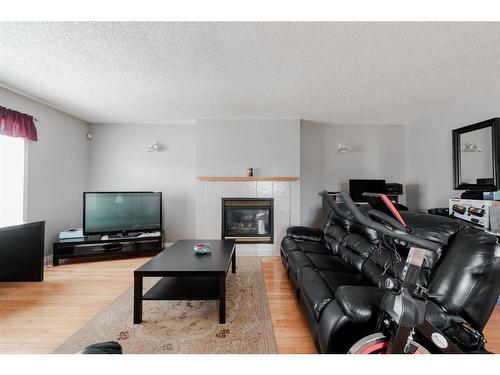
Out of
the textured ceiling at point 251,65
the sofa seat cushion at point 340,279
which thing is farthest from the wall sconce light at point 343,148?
the sofa seat cushion at point 340,279

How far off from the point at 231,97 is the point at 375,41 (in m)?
1.70

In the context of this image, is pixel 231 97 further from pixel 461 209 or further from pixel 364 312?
pixel 461 209

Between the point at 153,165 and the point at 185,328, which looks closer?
the point at 185,328

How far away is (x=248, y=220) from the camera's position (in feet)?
12.6

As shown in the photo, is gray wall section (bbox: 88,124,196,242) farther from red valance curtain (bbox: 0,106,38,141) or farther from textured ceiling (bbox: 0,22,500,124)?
red valance curtain (bbox: 0,106,38,141)

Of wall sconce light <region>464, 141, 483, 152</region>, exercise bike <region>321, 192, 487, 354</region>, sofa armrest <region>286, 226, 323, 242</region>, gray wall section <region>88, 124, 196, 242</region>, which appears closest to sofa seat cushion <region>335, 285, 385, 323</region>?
exercise bike <region>321, 192, 487, 354</region>

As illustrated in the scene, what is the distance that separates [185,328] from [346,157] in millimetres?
3751

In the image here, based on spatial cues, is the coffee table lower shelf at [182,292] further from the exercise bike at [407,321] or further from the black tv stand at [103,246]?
the black tv stand at [103,246]

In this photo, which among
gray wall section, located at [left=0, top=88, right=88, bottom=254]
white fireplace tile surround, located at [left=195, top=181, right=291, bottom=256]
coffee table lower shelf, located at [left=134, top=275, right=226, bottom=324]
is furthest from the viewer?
white fireplace tile surround, located at [left=195, top=181, right=291, bottom=256]

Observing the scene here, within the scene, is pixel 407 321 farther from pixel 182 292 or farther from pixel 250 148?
pixel 250 148

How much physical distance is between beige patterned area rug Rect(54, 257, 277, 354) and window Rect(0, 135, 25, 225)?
2.01 metres

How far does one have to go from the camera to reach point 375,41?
1.71 meters

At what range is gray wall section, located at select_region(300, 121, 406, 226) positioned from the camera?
4105 millimetres

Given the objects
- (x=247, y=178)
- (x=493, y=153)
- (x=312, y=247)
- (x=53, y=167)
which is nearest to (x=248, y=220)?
(x=247, y=178)
